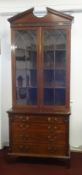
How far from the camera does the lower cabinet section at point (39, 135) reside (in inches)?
141

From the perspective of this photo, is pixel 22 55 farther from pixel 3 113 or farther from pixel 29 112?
pixel 3 113

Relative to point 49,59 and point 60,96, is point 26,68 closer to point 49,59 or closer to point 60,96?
point 49,59

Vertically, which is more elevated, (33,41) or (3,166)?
(33,41)

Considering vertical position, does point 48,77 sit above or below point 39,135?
above

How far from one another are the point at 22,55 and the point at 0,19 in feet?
3.02

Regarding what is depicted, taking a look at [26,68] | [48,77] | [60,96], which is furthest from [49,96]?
[26,68]

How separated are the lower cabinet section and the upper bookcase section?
4.32ft

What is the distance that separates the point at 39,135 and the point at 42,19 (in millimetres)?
1692

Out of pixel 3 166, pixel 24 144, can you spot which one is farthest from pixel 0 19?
pixel 3 166

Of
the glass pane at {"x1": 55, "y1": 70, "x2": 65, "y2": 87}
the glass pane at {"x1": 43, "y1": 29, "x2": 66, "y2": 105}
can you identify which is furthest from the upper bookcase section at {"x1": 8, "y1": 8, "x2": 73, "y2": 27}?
the glass pane at {"x1": 55, "y1": 70, "x2": 65, "y2": 87}

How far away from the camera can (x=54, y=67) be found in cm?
363

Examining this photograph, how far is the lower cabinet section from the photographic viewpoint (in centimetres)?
358

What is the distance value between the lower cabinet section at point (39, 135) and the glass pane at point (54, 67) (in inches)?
11.2

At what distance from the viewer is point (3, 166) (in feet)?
11.8
